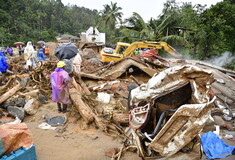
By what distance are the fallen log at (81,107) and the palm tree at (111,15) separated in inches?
1444

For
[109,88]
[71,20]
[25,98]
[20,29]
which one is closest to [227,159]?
[109,88]

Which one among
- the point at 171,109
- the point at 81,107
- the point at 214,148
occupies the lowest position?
the point at 214,148

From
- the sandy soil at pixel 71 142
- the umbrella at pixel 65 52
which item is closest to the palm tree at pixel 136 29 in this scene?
the umbrella at pixel 65 52

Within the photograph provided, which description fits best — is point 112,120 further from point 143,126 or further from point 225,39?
point 225,39

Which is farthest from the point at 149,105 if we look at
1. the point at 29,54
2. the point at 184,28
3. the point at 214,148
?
the point at 184,28

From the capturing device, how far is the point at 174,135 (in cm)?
261

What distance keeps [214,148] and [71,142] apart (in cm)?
336

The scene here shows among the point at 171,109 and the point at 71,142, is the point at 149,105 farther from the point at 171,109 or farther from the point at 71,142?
the point at 71,142

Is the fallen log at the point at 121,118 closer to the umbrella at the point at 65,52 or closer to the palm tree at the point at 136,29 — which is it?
the umbrella at the point at 65,52

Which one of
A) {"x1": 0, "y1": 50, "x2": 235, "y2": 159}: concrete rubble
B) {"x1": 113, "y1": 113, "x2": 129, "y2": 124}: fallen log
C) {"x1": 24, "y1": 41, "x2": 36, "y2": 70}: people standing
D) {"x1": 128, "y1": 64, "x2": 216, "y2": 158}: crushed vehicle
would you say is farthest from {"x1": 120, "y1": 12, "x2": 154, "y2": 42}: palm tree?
{"x1": 128, "y1": 64, "x2": 216, "y2": 158}: crushed vehicle

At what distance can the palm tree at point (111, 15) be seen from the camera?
3959 cm

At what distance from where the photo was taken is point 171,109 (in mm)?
2904

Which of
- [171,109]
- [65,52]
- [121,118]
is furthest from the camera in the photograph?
[65,52]

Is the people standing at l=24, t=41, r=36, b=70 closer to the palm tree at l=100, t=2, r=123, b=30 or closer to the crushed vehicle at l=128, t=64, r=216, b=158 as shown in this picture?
the crushed vehicle at l=128, t=64, r=216, b=158
